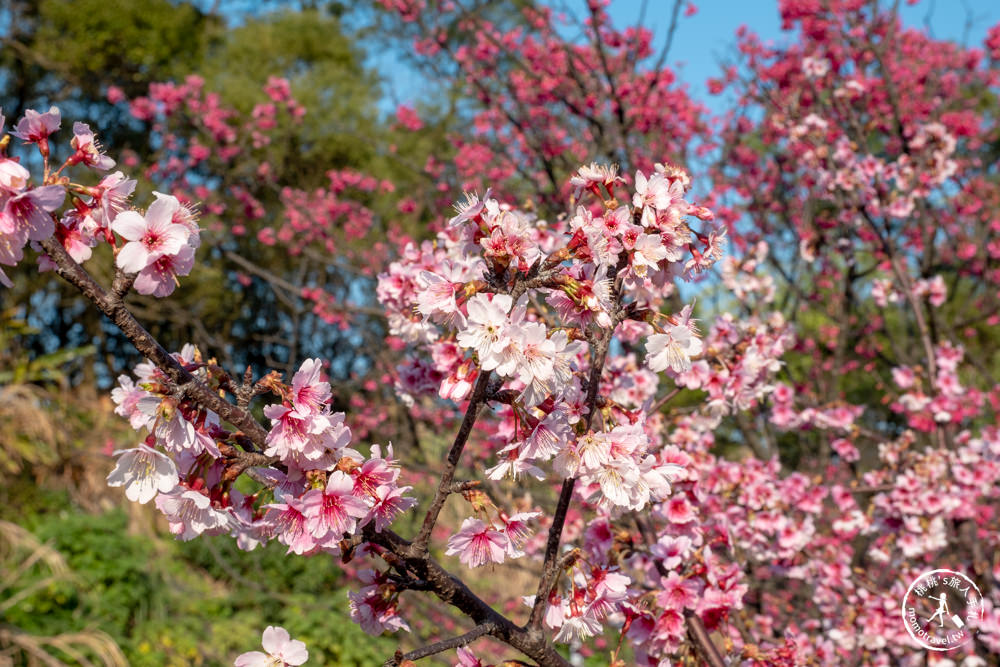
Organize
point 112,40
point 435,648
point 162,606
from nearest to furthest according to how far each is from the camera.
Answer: point 435,648, point 162,606, point 112,40

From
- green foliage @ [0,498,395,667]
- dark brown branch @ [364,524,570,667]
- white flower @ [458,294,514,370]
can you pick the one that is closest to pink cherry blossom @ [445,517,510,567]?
dark brown branch @ [364,524,570,667]

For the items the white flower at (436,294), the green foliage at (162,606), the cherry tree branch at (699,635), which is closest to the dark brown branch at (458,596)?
the white flower at (436,294)

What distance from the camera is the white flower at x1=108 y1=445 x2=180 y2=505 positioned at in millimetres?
1152

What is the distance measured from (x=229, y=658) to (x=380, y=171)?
10.5 metres

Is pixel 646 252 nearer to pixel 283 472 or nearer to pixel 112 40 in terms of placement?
pixel 283 472

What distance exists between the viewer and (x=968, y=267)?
240 inches

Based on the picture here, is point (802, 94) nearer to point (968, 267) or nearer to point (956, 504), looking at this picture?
point (968, 267)

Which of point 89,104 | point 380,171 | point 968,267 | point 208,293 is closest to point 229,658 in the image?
point 968,267

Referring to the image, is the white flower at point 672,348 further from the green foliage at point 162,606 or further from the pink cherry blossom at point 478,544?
the green foliage at point 162,606

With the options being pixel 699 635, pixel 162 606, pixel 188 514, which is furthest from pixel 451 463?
pixel 162 606

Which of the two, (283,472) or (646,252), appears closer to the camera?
(283,472)

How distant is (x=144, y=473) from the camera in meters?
1.21

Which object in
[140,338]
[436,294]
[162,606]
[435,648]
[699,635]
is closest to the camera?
[140,338]

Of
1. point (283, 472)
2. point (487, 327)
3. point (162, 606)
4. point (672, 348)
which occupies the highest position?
point (672, 348)
